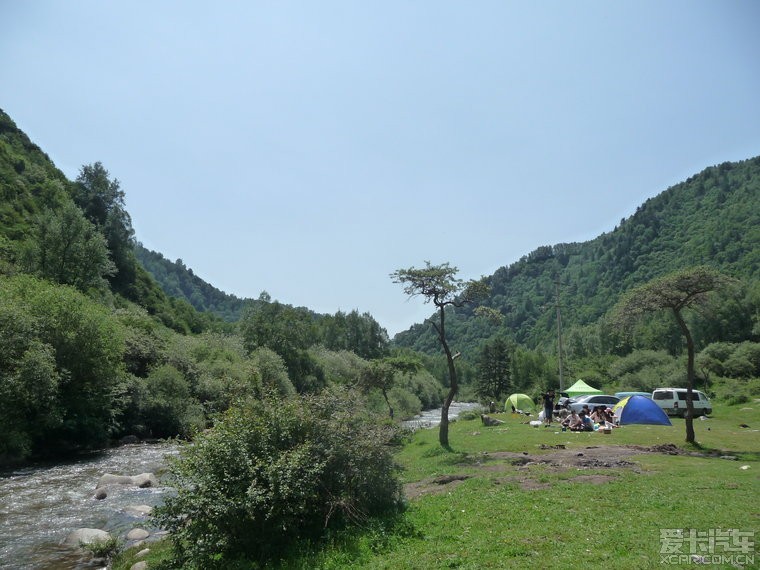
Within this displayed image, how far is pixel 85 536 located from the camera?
43.6 feet

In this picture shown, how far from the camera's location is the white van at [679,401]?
35.9 m

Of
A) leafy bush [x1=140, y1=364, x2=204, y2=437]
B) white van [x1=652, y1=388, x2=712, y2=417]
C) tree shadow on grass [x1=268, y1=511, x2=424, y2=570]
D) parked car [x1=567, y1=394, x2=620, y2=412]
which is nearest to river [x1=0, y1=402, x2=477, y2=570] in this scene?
tree shadow on grass [x1=268, y1=511, x2=424, y2=570]

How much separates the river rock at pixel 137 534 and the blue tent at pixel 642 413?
1125 inches

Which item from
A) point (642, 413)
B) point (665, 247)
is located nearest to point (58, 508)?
point (642, 413)

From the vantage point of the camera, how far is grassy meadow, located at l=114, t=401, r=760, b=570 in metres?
8.34

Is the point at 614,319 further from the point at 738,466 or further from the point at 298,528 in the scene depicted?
the point at 298,528

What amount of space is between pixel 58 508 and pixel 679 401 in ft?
132

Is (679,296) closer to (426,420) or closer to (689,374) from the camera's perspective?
(689,374)

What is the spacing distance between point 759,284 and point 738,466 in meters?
88.2

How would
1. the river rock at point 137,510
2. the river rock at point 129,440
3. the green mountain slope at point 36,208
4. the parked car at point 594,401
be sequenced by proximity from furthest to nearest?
the green mountain slope at point 36,208 → the parked car at point 594,401 → the river rock at point 129,440 → the river rock at point 137,510

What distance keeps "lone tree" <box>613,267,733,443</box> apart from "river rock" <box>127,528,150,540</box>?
19686 millimetres

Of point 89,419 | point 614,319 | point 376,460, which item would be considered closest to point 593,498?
point 376,460

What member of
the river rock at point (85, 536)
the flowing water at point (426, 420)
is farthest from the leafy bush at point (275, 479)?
the flowing water at point (426, 420)

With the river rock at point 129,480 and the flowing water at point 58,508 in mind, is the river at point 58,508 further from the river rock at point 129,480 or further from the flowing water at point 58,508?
the river rock at point 129,480
